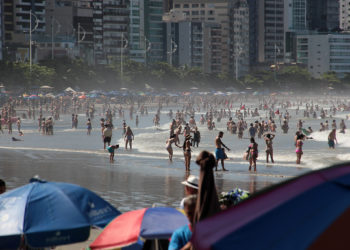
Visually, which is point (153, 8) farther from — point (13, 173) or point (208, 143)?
point (13, 173)

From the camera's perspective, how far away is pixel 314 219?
130 inches

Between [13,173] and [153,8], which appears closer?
[13,173]

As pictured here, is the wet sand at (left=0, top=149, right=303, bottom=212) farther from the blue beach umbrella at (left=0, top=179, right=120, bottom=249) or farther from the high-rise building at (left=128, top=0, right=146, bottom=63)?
the high-rise building at (left=128, top=0, right=146, bottom=63)

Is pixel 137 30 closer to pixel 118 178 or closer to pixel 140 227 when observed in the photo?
pixel 118 178

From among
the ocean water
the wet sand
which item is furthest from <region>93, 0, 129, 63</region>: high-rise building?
A: the wet sand

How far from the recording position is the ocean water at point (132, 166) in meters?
20.1

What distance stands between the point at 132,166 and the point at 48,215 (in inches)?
881

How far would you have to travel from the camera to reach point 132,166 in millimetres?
28406

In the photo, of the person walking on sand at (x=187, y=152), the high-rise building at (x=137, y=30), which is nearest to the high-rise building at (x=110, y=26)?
the high-rise building at (x=137, y=30)

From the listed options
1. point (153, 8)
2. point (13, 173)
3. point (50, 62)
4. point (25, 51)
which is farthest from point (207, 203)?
point (153, 8)

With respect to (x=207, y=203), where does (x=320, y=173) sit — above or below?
above

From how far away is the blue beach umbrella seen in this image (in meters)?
5.91

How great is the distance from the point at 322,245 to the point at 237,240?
14.8 inches

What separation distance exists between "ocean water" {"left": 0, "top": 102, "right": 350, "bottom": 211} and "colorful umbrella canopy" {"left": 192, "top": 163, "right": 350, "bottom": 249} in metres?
11.2
